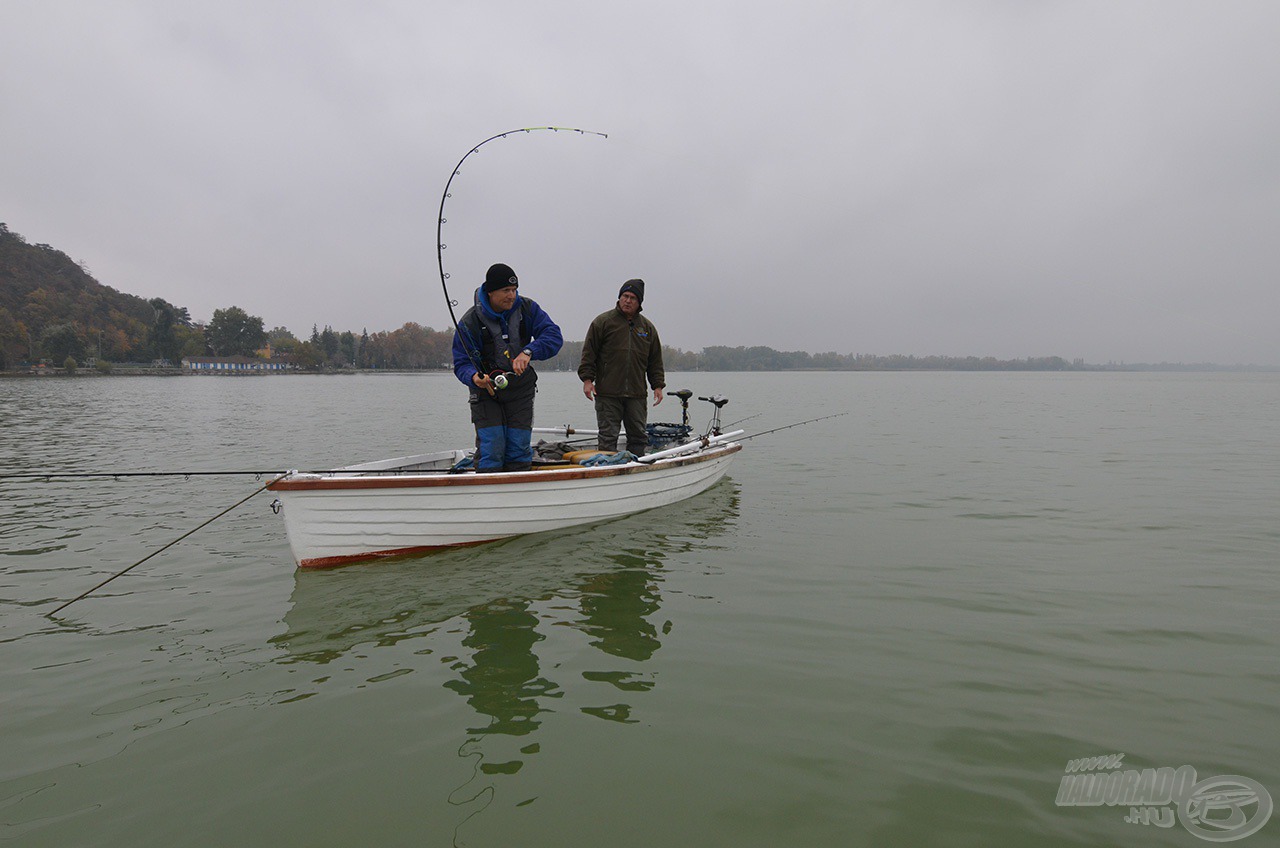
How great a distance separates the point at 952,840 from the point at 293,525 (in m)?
5.66

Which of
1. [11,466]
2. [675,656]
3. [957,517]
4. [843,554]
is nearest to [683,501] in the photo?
[843,554]

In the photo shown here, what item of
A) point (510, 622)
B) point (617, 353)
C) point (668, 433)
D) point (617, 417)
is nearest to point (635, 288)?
point (617, 353)

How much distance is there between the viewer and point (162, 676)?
13.5 ft

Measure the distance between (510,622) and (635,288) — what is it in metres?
5.09

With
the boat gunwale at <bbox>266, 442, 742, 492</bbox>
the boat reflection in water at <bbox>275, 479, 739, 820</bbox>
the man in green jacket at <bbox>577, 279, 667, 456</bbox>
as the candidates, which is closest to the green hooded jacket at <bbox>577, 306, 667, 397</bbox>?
the man in green jacket at <bbox>577, 279, 667, 456</bbox>

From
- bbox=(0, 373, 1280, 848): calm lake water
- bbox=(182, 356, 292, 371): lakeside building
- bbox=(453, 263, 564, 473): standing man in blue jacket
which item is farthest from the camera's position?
bbox=(182, 356, 292, 371): lakeside building

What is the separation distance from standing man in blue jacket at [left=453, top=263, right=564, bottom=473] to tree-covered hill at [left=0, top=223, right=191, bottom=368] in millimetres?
137804

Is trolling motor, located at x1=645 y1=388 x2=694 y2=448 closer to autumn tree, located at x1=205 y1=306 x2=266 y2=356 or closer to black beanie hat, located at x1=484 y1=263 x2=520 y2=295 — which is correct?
black beanie hat, located at x1=484 y1=263 x2=520 y2=295

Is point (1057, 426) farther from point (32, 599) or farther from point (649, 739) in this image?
point (32, 599)

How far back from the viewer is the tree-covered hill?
11188cm

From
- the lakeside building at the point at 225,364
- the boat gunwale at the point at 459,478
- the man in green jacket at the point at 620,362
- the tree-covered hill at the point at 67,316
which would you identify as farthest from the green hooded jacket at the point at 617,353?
the lakeside building at the point at 225,364

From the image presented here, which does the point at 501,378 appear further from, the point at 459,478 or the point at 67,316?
the point at 67,316

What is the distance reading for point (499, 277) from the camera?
6.37 meters

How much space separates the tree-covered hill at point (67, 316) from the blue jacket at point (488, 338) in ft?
452
